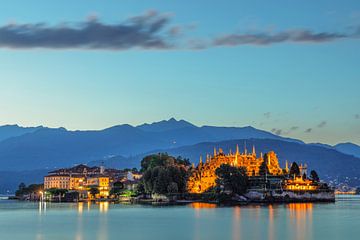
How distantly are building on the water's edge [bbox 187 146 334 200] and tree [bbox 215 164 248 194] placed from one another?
17.2ft

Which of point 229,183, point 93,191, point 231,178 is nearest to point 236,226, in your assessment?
point 231,178

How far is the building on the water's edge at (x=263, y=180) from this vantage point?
143250 millimetres

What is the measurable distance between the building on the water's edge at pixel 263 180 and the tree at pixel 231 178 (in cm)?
524

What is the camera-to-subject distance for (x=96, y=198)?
7741 inches

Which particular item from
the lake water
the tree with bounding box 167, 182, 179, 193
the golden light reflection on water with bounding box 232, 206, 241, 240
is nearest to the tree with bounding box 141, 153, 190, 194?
the tree with bounding box 167, 182, 179, 193

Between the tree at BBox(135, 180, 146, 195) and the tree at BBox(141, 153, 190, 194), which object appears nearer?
the tree at BBox(141, 153, 190, 194)

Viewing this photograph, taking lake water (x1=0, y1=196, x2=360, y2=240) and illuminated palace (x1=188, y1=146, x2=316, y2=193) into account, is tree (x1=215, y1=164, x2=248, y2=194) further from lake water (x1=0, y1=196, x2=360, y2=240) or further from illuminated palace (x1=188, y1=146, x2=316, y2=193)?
lake water (x1=0, y1=196, x2=360, y2=240)

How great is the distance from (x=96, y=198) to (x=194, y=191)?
55.3 meters

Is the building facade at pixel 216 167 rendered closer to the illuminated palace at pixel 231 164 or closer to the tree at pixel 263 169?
the illuminated palace at pixel 231 164

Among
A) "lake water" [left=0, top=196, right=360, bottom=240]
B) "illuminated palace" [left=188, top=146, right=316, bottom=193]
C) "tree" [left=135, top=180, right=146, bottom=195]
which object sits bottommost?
"lake water" [left=0, top=196, right=360, bottom=240]

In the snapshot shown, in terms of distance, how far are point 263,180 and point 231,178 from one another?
11122mm

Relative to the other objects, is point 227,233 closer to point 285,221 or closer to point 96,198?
point 285,221

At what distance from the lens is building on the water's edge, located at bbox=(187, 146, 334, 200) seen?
14325 cm

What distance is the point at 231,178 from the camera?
5310 inches
